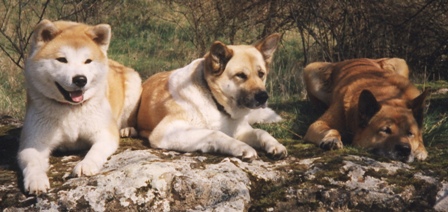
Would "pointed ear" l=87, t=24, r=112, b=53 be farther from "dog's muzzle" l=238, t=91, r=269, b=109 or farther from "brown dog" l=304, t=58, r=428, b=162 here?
"brown dog" l=304, t=58, r=428, b=162

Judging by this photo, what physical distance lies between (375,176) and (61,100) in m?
2.21

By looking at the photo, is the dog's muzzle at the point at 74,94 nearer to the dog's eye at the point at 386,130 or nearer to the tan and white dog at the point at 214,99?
the tan and white dog at the point at 214,99

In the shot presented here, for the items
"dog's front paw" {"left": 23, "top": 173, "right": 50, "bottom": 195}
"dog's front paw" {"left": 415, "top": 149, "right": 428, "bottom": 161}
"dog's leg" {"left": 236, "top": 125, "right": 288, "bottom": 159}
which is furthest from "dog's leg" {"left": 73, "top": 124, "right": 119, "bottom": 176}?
"dog's front paw" {"left": 415, "top": 149, "right": 428, "bottom": 161}

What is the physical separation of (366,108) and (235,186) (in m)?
1.76

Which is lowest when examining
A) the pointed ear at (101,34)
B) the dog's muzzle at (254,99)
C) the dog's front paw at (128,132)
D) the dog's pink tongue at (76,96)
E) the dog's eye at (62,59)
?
the dog's front paw at (128,132)

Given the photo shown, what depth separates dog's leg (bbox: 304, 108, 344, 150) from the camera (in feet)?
15.3

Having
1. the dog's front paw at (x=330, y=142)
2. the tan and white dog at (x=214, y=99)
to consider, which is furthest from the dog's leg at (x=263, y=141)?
the dog's front paw at (x=330, y=142)

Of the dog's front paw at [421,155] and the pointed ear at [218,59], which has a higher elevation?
the pointed ear at [218,59]

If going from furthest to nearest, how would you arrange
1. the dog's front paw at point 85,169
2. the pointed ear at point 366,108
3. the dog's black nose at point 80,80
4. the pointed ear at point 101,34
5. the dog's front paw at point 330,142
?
the pointed ear at point 366,108, the dog's front paw at point 330,142, the pointed ear at point 101,34, the dog's black nose at point 80,80, the dog's front paw at point 85,169

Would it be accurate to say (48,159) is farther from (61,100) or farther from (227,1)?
(227,1)

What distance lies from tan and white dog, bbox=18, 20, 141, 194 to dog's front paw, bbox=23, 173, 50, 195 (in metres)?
0.05

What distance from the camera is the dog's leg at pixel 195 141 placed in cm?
427

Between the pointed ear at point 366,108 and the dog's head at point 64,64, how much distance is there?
2125mm

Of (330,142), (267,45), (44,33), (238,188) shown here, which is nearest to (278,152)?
(330,142)
